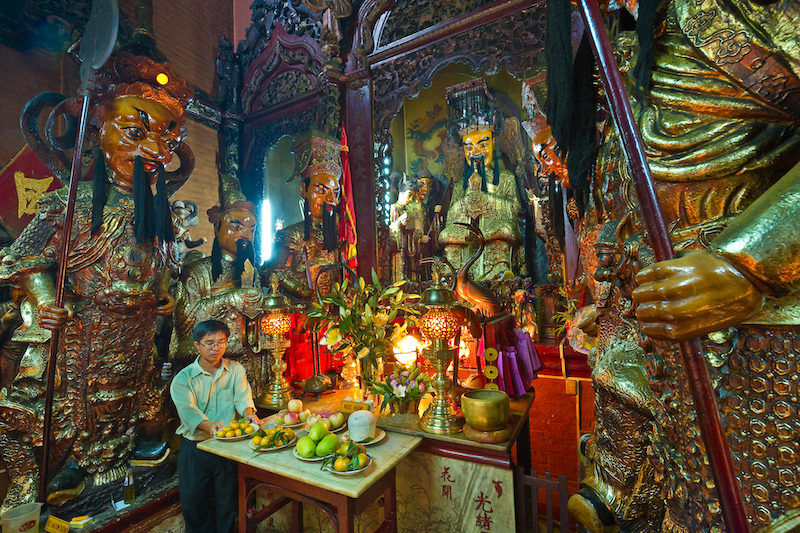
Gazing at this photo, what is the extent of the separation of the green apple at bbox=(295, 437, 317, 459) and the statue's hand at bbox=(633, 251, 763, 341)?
1647 mm

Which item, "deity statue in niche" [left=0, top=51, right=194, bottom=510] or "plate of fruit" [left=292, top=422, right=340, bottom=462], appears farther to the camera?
Answer: "deity statue in niche" [left=0, top=51, right=194, bottom=510]

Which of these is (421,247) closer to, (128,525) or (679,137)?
(128,525)

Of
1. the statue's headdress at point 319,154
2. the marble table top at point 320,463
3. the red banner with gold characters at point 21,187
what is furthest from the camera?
the statue's headdress at point 319,154

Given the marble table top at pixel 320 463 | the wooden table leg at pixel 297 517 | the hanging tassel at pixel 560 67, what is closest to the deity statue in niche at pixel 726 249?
the hanging tassel at pixel 560 67

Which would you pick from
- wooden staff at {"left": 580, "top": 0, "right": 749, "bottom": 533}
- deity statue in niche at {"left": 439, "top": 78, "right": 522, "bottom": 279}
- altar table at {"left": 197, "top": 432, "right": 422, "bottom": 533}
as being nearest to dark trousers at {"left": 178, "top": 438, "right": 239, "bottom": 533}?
altar table at {"left": 197, "top": 432, "right": 422, "bottom": 533}

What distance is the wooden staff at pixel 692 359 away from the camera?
59 centimetres

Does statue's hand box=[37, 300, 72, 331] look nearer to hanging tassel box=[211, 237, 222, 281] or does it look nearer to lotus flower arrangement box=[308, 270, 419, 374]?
lotus flower arrangement box=[308, 270, 419, 374]

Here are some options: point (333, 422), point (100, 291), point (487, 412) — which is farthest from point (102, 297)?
point (487, 412)

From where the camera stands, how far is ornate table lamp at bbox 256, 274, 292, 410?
2672 millimetres

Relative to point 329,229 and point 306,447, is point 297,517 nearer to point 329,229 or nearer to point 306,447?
point 306,447

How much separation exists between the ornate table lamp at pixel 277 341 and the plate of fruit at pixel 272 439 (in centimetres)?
68

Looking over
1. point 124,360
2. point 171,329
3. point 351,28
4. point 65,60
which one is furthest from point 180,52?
point 124,360

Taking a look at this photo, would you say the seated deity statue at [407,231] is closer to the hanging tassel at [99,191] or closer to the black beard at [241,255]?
the black beard at [241,255]

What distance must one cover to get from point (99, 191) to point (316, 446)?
2.33 meters
